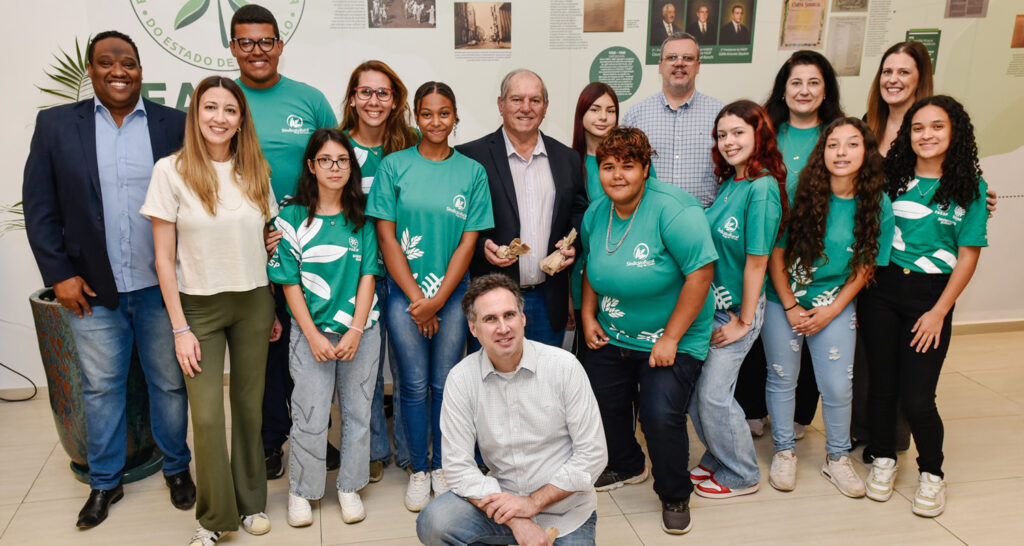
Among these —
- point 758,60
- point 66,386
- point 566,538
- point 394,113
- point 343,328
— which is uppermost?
point 758,60

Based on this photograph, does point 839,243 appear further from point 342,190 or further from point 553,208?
point 342,190

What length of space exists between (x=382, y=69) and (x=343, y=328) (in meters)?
1.09

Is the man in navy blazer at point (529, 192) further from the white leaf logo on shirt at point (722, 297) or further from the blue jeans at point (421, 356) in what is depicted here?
the white leaf logo on shirt at point (722, 297)

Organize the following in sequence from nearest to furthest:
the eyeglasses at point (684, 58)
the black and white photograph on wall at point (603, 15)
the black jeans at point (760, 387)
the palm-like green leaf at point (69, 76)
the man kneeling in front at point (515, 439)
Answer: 1. the man kneeling in front at point (515, 439)
2. the eyeglasses at point (684, 58)
3. the black jeans at point (760, 387)
4. the palm-like green leaf at point (69, 76)
5. the black and white photograph on wall at point (603, 15)

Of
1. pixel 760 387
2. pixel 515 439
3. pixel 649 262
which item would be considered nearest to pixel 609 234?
pixel 649 262

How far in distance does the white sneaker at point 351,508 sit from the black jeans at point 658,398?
3.54 ft

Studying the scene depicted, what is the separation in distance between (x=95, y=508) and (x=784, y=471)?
2.93 m

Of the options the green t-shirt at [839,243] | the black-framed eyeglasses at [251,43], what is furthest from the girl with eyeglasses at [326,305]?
the green t-shirt at [839,243]

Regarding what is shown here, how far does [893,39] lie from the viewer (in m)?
4.57

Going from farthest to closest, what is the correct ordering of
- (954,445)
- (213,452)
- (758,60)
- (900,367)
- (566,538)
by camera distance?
(758,60) → (954,445) → (900,367) → (213,452) → (566,538)

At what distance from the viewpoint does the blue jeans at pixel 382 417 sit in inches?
123

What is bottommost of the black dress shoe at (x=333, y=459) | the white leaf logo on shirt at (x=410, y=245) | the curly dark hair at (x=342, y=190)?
the black dress shoe at (x=333, y=459)

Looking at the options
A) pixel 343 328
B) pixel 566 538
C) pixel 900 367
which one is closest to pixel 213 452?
pixel 343 328

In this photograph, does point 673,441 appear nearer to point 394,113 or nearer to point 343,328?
point 343,328
